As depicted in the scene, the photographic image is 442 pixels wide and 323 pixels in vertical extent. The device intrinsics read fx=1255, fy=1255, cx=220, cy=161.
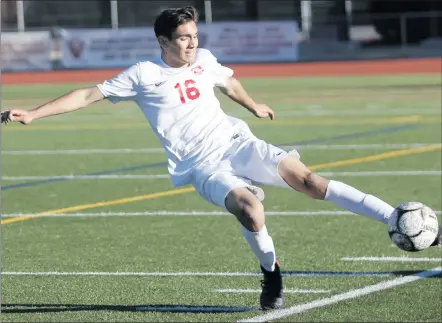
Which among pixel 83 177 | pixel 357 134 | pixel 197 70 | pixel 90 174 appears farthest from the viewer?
pixel 357 134

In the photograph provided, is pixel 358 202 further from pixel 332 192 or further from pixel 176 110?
pixel 176 110

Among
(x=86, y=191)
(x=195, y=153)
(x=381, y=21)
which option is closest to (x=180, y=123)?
(x=195, y=153)

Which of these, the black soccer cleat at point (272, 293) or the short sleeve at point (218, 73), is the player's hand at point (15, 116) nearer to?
the short sleeve at point (218, 73)

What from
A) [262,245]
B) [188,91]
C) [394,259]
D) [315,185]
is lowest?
[394,259]

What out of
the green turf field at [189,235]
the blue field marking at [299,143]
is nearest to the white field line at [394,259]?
the green turf field at [189,235]

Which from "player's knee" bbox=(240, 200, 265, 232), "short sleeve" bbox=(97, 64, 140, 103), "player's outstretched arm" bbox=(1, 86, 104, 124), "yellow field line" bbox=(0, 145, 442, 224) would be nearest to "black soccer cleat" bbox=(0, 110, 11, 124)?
"player's outstretched arm" bbox=(1, 86, 104, 124)

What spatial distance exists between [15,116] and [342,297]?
2.42 m

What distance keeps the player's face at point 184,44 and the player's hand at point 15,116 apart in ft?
3.60

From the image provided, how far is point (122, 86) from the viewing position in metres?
8.05

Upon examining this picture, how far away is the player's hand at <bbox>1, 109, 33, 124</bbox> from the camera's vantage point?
741 cm

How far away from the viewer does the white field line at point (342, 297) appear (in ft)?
25.0

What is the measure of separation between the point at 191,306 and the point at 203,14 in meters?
38.7

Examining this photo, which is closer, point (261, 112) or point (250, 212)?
point (250, 212)

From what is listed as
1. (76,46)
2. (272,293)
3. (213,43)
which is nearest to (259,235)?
(272,293)
